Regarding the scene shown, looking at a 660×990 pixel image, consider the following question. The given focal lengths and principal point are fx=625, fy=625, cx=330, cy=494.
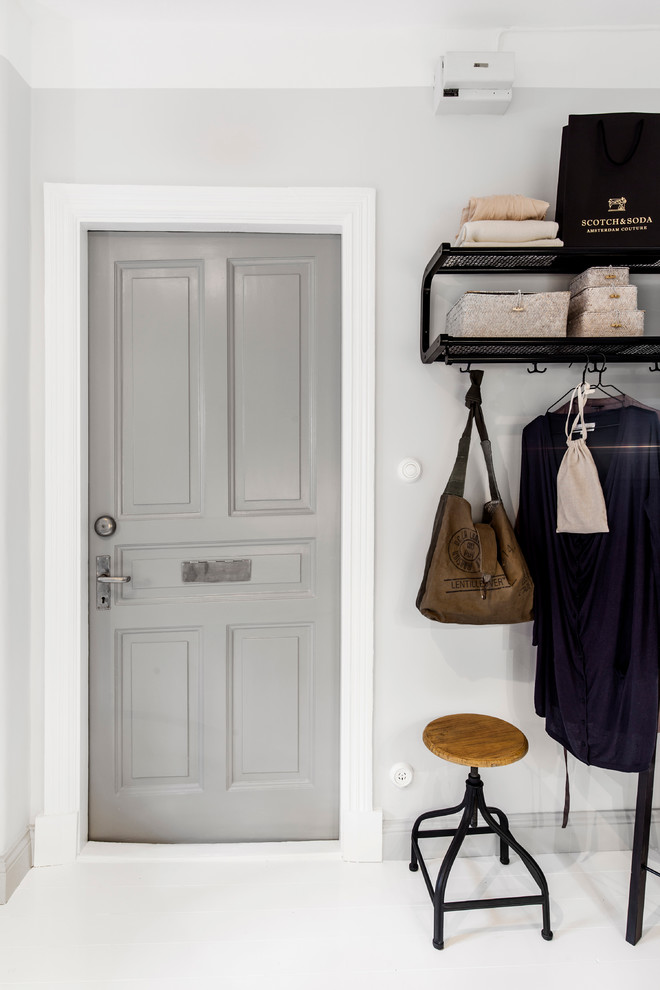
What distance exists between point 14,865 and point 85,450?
121cm

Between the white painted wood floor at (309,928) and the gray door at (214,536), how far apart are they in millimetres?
213

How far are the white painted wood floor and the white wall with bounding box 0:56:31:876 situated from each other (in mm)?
311

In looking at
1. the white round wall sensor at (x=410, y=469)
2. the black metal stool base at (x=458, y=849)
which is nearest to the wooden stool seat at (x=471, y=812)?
the black metal stool base at (x=458, y=849)

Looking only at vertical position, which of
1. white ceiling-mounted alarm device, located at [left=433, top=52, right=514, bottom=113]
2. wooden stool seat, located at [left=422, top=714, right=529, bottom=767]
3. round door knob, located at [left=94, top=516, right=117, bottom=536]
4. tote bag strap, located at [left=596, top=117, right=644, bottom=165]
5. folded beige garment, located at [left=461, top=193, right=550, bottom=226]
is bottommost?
wooden stool seat, located at [left=422, top=714, right=529, bottom=767]

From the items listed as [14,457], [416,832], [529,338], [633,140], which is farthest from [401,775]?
[633,140]

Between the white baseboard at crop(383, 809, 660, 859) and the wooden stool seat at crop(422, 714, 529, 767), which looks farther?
the white baseboard at crop(383, 809, 660, 859)

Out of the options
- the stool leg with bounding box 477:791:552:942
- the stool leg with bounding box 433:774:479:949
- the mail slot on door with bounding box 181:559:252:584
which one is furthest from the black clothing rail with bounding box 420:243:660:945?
the mail slot on door with bounding box 181:559:252:584

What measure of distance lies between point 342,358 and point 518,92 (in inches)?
37.3

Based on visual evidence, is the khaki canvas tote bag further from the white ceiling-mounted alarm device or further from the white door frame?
the white ceiling-mounted alarm device

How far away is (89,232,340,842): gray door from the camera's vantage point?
1.96 m

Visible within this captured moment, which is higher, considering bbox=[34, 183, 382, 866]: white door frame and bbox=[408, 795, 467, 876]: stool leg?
bbox=[34, 183, 382, 866]: white door frame

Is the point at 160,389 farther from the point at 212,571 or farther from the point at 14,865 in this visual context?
the point at 14,865

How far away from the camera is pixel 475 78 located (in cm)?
178

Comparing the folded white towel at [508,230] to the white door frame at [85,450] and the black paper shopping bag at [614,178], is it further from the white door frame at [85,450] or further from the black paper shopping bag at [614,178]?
the white door frame at [85,450]
